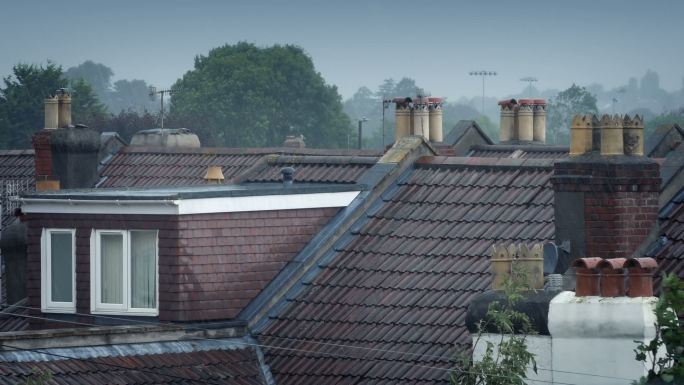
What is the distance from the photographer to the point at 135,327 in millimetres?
26562

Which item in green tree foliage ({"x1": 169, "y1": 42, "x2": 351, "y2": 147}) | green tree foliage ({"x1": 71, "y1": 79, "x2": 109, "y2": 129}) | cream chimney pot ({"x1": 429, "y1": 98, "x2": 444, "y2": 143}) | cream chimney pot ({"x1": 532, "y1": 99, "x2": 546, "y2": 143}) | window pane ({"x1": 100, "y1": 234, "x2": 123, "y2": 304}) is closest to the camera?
window pane ({"x1": 100, "y1": 234, "x2": 123, "y2": 304})

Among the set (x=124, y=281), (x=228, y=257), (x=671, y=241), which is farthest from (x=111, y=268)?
(x=671, y=241)

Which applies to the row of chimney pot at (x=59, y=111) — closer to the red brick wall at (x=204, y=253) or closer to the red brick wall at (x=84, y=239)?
the red brick wall at (x=84, y=239)

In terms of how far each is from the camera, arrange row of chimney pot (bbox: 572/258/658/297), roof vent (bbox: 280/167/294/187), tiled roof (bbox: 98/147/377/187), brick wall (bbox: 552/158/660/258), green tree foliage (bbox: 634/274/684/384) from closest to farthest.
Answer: green tree foliage (bbox: 634/274/684/384) → row of chimney pot (bbox: 572/258/658/297) → brick wall (bbox: 552/158/660/258) → roof vent (bbox: 280/167/294/187) → tiled roof (bbox: 98/147/377/187)

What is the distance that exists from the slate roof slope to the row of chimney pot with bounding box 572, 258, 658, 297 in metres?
3.87

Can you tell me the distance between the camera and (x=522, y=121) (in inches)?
2172

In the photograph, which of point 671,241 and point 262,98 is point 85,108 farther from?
point 671,241

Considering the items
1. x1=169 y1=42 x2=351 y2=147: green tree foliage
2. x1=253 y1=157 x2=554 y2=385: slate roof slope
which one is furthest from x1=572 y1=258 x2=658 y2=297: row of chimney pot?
x1=169 y1=42 x2=351 y2=147: green tree foliage

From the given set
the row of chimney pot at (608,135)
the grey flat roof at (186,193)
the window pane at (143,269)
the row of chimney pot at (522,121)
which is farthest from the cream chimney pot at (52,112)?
the row of chimney pot at (608,135)

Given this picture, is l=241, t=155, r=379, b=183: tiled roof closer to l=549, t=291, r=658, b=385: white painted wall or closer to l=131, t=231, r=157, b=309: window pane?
l=131, t=231, r=157, b=309: window pane

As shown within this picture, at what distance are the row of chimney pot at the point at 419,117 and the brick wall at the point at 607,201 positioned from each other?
386 inches

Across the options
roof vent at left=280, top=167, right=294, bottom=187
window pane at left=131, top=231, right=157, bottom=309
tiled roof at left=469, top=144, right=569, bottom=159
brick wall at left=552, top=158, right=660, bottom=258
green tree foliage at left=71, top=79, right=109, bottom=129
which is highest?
green tree foliage at left=71, top=79, right=109, bottom=129

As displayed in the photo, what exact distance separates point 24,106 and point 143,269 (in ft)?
370

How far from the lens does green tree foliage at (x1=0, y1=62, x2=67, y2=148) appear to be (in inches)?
5468
